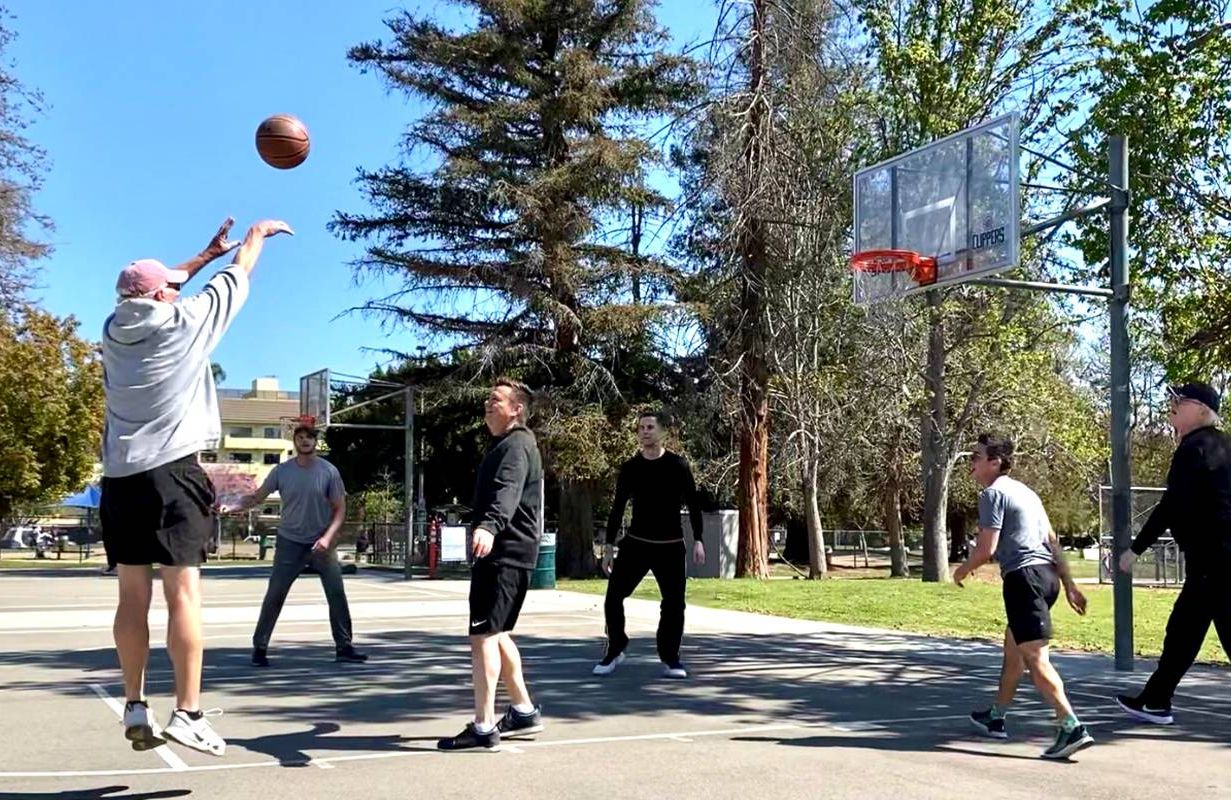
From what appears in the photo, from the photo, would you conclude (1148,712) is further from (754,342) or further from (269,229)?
(754,342)

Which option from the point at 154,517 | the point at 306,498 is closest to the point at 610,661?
the point at 306,498

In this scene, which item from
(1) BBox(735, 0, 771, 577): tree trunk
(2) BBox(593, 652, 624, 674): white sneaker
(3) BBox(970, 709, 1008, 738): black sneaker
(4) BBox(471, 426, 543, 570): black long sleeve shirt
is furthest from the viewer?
(1) BBox(735, 0, 771, 577): tree trunk

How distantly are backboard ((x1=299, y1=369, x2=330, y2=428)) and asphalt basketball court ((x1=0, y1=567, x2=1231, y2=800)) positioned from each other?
765 inches

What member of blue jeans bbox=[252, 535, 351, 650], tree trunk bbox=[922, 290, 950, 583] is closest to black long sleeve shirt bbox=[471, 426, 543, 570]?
blue jeans bbox=[252, 535, 351, 650]

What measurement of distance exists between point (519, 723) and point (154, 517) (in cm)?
273

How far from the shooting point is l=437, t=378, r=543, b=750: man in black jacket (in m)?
6.64

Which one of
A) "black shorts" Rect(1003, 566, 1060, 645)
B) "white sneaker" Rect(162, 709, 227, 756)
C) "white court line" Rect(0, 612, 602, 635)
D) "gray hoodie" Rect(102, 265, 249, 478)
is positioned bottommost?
"white court line" Rect(0, 612, 602, 635)

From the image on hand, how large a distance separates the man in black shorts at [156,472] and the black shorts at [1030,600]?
14.3 ft

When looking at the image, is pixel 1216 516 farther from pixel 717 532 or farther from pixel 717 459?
pixel 717 459

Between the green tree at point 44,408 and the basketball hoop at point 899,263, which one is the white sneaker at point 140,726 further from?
the green tree at point 44,408

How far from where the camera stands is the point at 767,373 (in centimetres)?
2884

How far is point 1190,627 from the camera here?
7.82 meters

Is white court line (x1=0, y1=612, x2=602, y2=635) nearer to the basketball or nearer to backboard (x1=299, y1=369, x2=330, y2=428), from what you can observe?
the basketball

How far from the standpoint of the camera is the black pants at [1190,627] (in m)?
7.69
